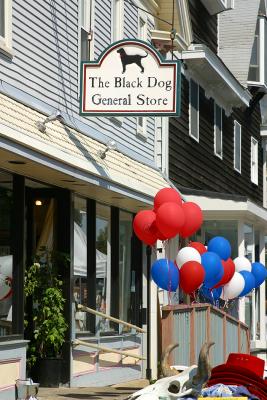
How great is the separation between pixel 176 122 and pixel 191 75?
2.05m

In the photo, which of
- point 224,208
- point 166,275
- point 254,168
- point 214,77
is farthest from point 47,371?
point 254,168

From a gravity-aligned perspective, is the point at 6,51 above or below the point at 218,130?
below

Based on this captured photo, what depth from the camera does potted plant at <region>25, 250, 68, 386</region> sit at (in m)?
15.3

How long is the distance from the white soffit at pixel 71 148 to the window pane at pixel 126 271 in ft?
3.32

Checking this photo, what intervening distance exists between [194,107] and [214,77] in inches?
45.0

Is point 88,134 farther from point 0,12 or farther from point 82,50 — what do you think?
point 0,12

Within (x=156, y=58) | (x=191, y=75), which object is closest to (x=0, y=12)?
(x=156, y=58)

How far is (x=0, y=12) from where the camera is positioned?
44.4ft

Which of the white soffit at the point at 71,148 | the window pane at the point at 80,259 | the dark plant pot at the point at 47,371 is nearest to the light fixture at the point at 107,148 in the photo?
the white soffit at the point at 71,148

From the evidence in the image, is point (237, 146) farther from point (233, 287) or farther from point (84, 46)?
point (84, 46)

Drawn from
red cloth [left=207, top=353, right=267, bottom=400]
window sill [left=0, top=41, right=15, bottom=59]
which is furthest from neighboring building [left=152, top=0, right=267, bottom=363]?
red cloth [left=207, top=353, right=267, bottom=400]

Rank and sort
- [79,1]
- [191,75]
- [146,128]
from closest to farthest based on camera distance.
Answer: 1. [79,1]
2. [146,128]
3. [191,75]

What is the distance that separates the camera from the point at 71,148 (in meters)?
14.4

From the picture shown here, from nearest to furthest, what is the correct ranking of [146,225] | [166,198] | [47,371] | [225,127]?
[146,225], [166,198], [47,371], [225,127]
